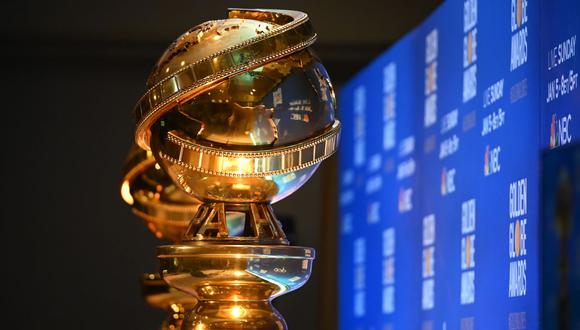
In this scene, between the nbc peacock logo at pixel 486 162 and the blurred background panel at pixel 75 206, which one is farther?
the blurred background panel at pixel 75 206

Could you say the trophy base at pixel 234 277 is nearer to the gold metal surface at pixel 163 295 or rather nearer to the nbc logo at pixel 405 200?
the gold metal surface at pixel 163 295

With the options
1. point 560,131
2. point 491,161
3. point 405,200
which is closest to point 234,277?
point 560,131

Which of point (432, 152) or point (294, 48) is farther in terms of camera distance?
point (432, 152)

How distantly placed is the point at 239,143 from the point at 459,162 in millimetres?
1281

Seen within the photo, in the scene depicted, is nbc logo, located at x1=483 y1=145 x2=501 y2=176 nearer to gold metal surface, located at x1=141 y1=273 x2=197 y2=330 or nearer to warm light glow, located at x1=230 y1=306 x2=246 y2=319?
gold metal surface, located at x1=141 y1=273 x2=197 y2=330

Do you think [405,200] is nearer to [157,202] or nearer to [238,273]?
[157,202]

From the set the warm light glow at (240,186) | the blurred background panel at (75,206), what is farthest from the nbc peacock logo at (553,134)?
the blurred background panel at (75,206)

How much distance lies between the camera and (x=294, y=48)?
1396mm

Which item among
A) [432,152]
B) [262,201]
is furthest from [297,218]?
[262,201]

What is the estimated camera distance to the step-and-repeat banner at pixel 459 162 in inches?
78.6

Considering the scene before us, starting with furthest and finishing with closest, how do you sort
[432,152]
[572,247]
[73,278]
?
[73,278] → [432,152] → [572,247]

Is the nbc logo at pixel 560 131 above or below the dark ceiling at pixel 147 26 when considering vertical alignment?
below

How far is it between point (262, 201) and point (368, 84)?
Answer: 93.4 inches

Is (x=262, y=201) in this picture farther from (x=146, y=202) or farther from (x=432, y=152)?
(x=432, y=152)
